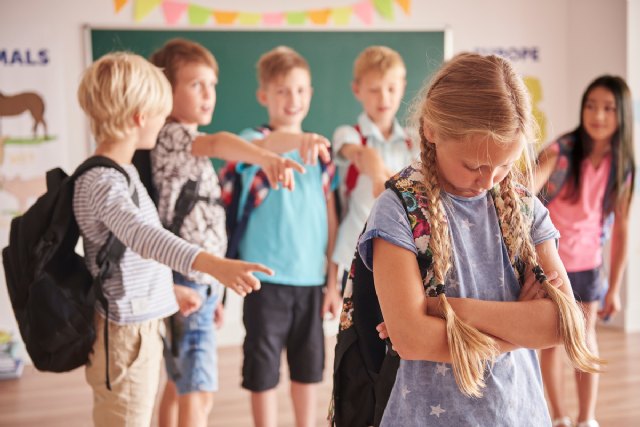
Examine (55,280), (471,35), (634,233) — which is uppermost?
(471,35)

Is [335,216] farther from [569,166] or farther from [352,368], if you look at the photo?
[352,368]

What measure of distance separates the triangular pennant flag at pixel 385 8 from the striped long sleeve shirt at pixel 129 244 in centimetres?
285

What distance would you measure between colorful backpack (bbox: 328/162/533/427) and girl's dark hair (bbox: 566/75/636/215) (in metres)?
1.46

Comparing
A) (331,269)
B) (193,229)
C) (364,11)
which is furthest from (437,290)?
(364,11)

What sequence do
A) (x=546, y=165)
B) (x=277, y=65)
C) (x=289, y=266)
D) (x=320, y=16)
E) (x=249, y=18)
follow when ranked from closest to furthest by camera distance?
1. (x=289, y=266)
2. (x=277, y=65)
3. (x=546, y=165)
4. (x=249, y=18)
5. (x=320, y=16)

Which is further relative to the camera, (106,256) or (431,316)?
(106,256)

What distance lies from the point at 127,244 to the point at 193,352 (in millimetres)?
642

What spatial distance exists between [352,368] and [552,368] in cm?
164

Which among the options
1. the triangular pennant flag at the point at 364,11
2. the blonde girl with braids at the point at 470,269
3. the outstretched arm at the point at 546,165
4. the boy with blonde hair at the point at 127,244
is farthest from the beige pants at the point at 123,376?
the triangular pennant flag at the point at 364,11

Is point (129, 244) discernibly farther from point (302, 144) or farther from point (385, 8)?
point (385, 8)

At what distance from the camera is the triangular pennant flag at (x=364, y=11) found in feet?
14.2

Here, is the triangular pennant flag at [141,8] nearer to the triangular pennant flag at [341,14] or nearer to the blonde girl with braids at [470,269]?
the triangular pennant flag at [341,14]

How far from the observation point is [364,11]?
14.3 feet

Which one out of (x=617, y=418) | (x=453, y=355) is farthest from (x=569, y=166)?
(x=453, y=355)
